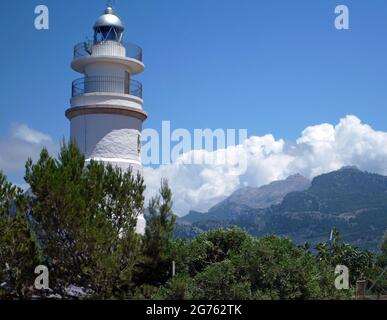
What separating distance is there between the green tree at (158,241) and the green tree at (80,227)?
150 cm

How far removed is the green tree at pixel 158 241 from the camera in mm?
23094

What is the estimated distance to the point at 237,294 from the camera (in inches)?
834

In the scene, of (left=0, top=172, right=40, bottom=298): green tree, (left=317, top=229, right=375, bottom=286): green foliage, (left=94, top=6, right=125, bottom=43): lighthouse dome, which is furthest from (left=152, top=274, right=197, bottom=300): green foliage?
(left=317, top=229, right=375, bottom=286): green foliage

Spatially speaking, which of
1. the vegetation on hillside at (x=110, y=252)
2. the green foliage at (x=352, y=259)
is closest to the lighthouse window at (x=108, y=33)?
the vegetation on hillside at (x=110, y=252)

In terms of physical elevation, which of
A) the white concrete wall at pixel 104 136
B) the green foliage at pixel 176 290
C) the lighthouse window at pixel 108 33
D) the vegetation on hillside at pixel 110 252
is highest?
the lighthouse window at pixel 108 33

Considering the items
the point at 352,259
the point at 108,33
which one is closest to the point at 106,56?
the point at 108,33

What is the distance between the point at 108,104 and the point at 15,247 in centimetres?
866

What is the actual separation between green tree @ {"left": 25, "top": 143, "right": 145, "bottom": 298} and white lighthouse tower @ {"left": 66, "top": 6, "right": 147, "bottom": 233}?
4.42 m

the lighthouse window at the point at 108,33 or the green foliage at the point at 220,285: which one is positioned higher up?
the lighthouse window at the point at 108,33

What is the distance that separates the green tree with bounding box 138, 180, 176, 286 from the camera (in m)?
23.1

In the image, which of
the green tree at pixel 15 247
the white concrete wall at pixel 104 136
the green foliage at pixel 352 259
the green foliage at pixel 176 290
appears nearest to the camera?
the green tree at pixel 15 247

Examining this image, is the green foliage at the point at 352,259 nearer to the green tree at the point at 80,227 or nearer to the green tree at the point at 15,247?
the green tree at the point at 80,227

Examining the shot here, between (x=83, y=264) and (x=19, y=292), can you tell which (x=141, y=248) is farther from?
(x=19, y=292)

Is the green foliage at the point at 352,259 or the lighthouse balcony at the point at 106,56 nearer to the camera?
the lighthouse balcony at the point at 106,56
